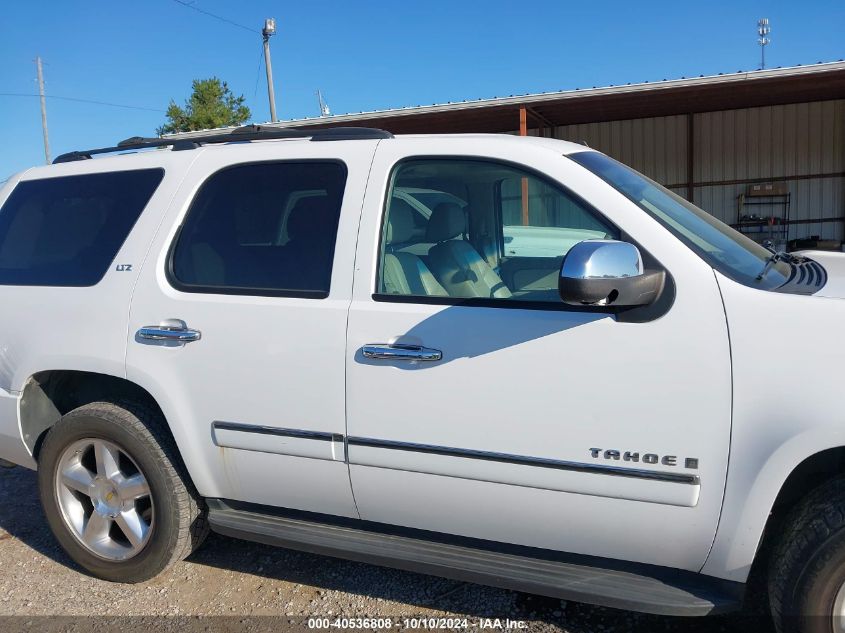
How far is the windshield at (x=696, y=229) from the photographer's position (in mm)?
2301

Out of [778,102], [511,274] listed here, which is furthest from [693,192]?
[511,274]

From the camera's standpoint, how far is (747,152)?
51.8 feet

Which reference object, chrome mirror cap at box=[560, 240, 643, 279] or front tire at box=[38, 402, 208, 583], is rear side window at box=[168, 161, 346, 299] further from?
chrome mirror cap at box=[560, 240, 643, 279]

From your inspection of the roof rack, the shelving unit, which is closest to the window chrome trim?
the roof rack

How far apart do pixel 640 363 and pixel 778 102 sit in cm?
1471

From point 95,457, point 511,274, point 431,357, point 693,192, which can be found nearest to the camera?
point 431,357

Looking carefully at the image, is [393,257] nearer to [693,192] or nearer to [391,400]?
[391,400]

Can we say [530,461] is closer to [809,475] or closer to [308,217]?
[809,475]

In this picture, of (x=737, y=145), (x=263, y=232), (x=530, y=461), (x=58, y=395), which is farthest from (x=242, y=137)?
(x=737, y=145)

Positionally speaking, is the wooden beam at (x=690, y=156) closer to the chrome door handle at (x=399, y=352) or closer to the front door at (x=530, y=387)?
the front door at (x=530, y=387)

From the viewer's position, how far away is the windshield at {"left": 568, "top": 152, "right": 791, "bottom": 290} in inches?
90.6

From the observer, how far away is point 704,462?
2.14 metres

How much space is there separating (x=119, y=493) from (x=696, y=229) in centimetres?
270

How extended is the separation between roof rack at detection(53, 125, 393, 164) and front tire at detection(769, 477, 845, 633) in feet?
6.54
